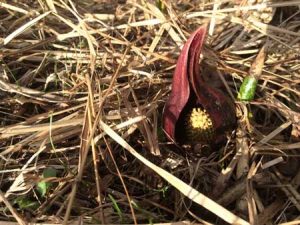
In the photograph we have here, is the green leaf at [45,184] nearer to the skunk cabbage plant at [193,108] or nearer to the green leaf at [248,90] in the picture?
the skunk cabbage plant at [193,108]

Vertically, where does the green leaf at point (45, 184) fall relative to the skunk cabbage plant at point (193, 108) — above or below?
below

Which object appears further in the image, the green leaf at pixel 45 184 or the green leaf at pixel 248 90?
the green leaf at pixel 248 90

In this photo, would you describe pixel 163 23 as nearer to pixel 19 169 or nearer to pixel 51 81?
pixel 51 81

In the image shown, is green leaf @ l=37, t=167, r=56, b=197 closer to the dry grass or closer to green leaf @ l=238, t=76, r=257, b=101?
the dry grass

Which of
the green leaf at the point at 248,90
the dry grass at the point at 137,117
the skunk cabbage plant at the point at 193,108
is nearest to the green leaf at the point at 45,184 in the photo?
the dry grass at the point at 137,117

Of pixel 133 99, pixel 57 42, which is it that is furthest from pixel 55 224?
pixel 57 42
